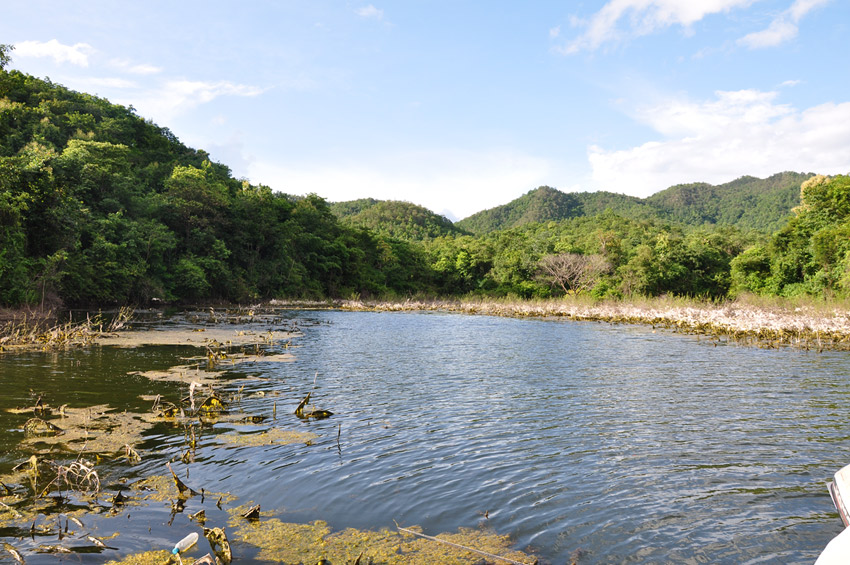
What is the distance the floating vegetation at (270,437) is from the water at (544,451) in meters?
0.27

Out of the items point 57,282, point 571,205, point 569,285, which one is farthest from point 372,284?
point 571,205

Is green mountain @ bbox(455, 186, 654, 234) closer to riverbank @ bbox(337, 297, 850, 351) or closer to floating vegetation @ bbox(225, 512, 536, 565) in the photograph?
riverbank @ bbox(337, 297, 850, 351)

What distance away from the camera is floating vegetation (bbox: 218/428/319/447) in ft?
28.2

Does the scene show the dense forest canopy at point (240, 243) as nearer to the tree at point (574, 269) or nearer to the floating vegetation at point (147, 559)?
the tree at point (574, 269)

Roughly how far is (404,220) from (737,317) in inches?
4087

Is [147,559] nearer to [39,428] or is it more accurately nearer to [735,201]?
[39,428]

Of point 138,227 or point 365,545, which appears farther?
point 138,227

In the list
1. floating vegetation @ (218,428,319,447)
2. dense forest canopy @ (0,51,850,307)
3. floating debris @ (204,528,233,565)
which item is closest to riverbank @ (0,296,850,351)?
dense forest canopy @ (0,51,850,307)

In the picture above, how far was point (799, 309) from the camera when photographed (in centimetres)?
2770

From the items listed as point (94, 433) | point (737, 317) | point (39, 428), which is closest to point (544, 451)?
point (94, 433)

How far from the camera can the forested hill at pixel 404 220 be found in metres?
123

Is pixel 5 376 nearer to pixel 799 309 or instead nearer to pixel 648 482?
pixel 648 482

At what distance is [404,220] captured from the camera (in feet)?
423

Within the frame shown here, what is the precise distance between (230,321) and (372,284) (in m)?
47.2
